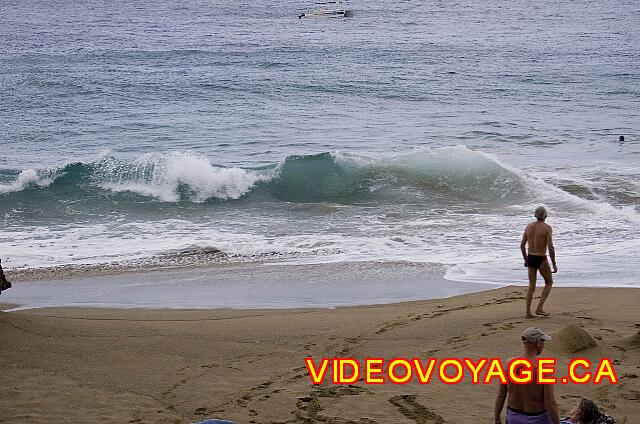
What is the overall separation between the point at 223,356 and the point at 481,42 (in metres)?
42.2

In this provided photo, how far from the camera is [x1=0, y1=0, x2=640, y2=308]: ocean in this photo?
15.0m

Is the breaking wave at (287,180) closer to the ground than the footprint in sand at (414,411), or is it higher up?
higher up

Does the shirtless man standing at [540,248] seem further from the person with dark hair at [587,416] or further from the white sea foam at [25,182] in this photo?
the white sea foam at [25,182]

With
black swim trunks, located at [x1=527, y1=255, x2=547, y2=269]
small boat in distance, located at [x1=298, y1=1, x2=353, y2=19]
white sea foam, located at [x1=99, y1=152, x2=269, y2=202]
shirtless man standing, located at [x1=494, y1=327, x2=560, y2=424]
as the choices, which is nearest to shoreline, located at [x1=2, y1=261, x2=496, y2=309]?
black swim trunks, located at [x1=527, y1=255, x2=547, y2=269]

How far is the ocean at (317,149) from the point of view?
1497 cm

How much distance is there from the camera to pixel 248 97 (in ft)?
104

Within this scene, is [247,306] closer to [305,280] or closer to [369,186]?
[305,280]

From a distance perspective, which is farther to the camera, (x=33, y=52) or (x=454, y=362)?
(x=33, y=52)

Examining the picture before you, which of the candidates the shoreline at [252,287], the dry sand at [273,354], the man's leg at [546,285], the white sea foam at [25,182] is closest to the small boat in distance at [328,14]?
the white sea foam at [25,182]

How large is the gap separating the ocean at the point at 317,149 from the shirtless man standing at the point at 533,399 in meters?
6.44

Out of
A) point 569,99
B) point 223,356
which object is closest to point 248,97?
point 569,99

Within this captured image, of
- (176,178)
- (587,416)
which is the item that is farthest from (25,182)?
(587,416)

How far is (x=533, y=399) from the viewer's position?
228 inches

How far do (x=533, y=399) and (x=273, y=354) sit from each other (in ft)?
11.8
